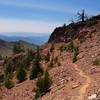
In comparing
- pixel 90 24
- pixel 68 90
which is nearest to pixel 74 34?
pixel 90 24

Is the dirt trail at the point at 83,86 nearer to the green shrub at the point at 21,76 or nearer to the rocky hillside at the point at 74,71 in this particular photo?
the rocky hillside at the point at 74,71

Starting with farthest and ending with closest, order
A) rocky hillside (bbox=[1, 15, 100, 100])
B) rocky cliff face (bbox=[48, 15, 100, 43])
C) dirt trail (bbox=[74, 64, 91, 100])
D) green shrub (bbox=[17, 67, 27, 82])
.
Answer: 1. rocky cliff face (bbox=[48, 15, 100, 43])
2. green shrub (bbox=[17, 67, 27, 82])
3. rocky hillside (bbox=[1, 15, 100, 100])
4. dirt trail (bbox=[74, 64, 91, 100])

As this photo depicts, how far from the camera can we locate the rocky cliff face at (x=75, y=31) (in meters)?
88.7

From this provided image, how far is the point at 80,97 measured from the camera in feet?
114

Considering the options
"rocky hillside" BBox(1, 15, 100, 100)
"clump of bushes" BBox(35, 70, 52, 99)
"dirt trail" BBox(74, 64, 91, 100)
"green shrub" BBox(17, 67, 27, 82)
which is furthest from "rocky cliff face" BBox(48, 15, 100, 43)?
"dirt trail" BBox(74, 64, 91, 100)

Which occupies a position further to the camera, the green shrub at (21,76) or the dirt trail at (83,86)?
the green shrub at (21,76)

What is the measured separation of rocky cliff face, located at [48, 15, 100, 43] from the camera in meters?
88.7

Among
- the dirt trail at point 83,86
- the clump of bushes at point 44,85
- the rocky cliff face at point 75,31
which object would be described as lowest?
the clump of bushes at point 44,85

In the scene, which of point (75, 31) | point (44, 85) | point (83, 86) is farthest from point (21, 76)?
point (83, 86)

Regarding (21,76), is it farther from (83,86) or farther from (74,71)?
(83,86)

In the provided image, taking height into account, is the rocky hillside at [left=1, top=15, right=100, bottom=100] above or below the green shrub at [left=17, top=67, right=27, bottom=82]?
above

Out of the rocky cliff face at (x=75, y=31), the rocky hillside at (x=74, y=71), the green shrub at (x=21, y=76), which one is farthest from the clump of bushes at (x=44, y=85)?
the rocky cliff face at (x=75, y=31)

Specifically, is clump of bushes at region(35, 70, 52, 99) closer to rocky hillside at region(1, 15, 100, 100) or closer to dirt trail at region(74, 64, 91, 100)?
rocky hillside at region(1, 15, 100, 100)

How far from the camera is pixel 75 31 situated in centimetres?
9762
